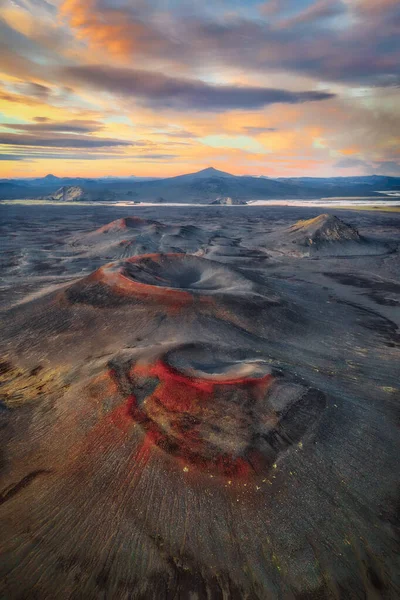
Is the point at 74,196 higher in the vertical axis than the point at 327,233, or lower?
lower

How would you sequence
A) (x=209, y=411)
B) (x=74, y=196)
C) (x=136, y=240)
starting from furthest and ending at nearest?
(x=74, y=196)
(x=136, y=240)
(x=209, y=411)

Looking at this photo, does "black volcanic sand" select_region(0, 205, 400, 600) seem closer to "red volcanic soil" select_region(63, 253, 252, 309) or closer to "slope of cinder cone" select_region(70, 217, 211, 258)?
"red volcanic soil" select_region(63, 253, 252, 309)

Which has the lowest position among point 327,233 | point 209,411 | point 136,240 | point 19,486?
point 136,240

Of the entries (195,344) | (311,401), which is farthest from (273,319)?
(311,401)

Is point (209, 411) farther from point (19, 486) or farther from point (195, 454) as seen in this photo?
point (19, 486)

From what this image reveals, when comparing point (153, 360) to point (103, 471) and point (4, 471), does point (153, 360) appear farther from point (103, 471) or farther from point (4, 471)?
point (4, 471)

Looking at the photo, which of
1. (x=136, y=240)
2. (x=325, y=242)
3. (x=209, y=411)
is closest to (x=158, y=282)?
(x=209, y=411)

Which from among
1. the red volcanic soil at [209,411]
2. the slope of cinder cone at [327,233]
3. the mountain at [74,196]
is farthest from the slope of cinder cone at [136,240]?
the mountain at [74,196]

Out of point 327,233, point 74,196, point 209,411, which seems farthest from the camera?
point 74,196
